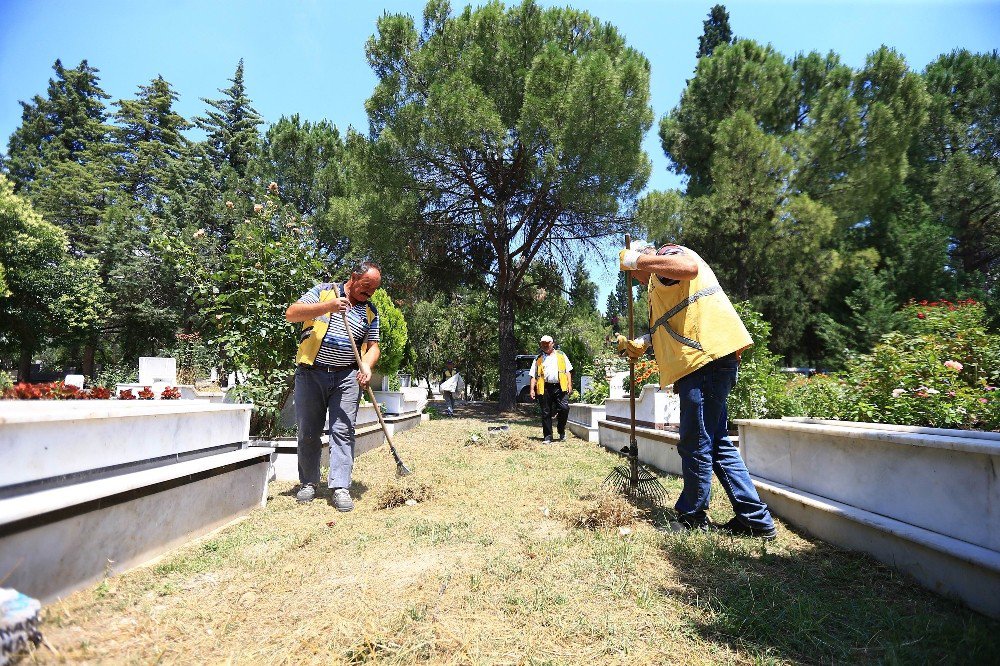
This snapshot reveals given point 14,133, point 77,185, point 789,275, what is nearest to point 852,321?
Result: point 789,275

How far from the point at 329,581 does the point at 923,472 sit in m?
2.80

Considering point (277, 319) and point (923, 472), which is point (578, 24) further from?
point (923, 472)

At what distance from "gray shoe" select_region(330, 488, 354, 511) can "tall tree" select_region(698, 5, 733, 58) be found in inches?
1104

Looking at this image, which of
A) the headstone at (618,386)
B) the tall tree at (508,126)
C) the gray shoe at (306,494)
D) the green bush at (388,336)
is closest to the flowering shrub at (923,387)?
the headstone at (618,386)

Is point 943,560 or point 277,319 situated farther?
point 277,319

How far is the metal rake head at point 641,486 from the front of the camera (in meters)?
3.83

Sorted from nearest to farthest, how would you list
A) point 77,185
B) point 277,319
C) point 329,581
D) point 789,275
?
point 329,581, point 277,319, point 789,275, point 77,185

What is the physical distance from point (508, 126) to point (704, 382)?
1184 centimetres

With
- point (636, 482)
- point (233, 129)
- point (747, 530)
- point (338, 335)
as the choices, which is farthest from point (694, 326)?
point (233, 129)

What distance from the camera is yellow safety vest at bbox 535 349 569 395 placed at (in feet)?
26.3

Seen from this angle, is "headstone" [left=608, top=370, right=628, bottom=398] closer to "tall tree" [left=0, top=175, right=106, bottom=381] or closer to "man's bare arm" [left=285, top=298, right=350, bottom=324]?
"man's bare arm" [left=285, top=298, right=350, bottom=324]

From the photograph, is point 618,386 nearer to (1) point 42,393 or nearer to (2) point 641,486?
(2) point 641,486

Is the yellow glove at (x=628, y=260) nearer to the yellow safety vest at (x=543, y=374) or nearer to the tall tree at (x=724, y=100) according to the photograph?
the yellow safety vest at (x=543, y=374)

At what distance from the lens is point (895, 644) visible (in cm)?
177
